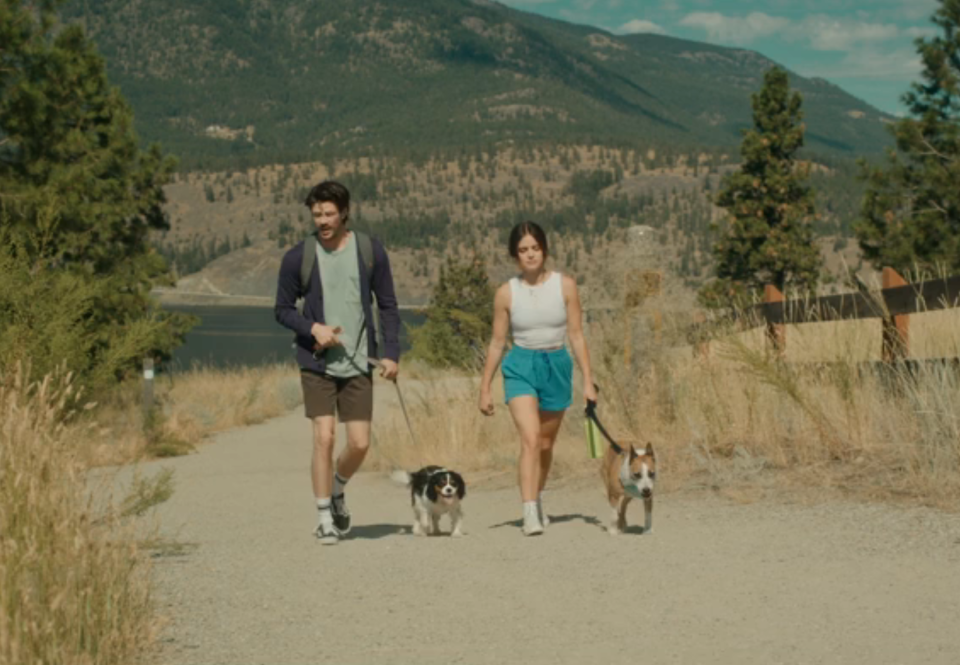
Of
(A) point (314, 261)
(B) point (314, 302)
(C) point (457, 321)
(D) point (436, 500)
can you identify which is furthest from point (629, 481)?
(C) point (457, 321)

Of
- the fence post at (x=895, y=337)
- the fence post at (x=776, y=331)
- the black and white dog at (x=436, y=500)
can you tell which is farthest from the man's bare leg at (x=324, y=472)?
the fence post at (x=776, y=331)

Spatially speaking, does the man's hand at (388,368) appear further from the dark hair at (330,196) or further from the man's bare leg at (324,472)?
the dark hair at (330,196)

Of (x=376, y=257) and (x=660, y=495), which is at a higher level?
(x=376, y=257)

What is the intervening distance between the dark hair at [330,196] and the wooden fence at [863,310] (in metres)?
4.50

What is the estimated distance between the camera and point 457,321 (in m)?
27.7

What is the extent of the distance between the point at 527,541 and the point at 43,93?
43.6 ft

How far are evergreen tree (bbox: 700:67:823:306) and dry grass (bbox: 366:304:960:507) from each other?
2798 cm

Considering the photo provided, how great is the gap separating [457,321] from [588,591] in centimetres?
2097

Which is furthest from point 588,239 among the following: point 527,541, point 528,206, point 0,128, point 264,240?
point 527,541

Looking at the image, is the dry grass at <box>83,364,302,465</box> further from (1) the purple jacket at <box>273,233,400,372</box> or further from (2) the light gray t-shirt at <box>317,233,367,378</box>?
(2) the light gray t-shirt at <box>317,233,367,378</box>

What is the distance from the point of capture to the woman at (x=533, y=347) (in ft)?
28.7

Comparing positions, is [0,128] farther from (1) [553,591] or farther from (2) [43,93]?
(1) [553,591]

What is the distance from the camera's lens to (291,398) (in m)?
30.6

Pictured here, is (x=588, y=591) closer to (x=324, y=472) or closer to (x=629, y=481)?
(x=629, y=481)
